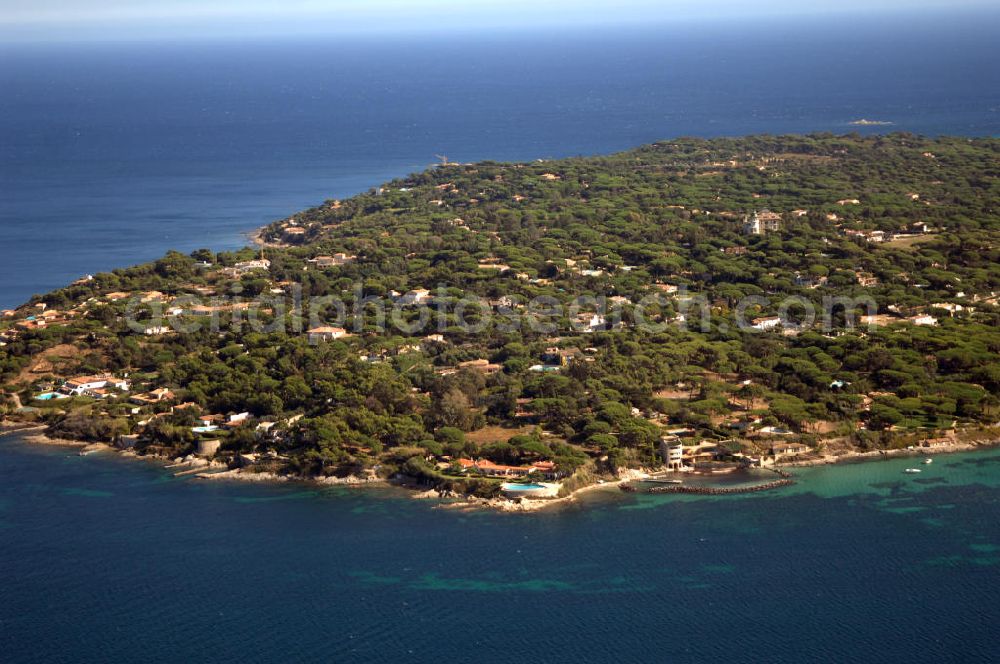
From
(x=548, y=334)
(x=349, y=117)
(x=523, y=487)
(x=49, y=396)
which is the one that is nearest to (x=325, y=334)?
(x=548, y=334)

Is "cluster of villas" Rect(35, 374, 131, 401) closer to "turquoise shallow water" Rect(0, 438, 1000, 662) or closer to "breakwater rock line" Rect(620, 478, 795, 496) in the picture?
"turquoise shallow water" Rect(0, 438, 1000, 662)

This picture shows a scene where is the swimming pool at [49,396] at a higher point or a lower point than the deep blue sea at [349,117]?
lower

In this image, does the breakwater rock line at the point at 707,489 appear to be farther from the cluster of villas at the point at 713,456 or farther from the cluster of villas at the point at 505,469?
the cluster of villas at the point at 505,469

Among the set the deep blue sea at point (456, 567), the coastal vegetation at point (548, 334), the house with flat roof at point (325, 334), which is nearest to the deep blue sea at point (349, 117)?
the coastal vegetation at point (548, 334)

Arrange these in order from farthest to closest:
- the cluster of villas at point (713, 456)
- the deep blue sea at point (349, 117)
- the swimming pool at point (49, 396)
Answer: the deep blue sea at point (349, 117)
the swimming pool at point (49, 396)
the cluster of villas at point (713, 456)

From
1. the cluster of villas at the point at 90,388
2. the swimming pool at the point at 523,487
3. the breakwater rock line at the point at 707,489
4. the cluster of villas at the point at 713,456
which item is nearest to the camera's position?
the swimming pool at the point at 523,487

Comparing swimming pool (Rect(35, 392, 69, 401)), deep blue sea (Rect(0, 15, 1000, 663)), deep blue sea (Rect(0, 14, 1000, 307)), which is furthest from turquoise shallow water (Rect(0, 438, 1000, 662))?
deep blue sea (Rect(0, 14, 1000, 307))

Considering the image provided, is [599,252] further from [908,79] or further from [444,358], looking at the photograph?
[908,79]
